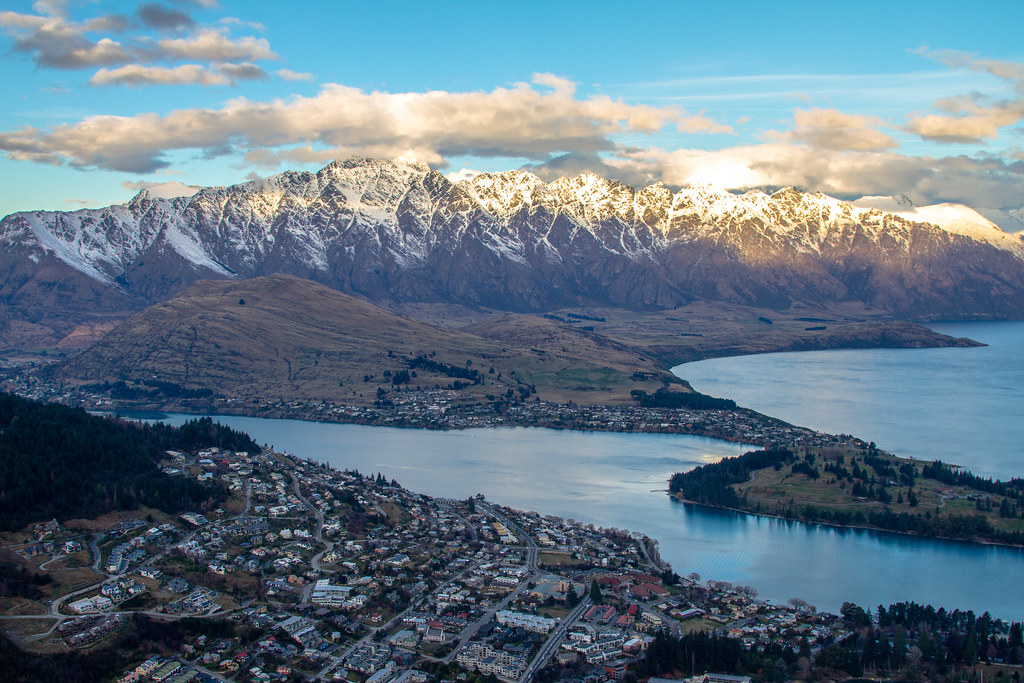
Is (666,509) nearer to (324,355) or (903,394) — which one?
(903,394)

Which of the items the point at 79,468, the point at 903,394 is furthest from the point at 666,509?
the point at 903,394

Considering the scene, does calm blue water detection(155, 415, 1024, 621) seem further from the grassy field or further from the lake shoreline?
the grassy field

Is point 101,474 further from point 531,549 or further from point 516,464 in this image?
point 516,464

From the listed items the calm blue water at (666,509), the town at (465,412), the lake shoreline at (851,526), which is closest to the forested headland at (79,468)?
the calm blue water at (666,509)

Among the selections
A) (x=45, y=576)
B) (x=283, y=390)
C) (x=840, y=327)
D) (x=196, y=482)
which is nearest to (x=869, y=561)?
(x=196, y=482)

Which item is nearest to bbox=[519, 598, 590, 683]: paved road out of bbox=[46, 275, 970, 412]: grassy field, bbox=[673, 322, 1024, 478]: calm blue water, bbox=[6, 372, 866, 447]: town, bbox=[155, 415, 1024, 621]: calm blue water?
bbox=[155, 415, 1024, 621]: calm blue water

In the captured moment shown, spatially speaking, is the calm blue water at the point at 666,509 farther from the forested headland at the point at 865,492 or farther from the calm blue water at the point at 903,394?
the calm blue water at the point at 903,394
